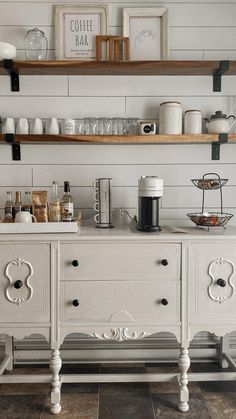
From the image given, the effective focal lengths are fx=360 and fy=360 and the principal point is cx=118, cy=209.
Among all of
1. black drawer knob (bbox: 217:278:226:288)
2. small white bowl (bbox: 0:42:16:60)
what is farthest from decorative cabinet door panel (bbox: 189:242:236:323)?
small white bowl (bbox: 0:42:16:60)

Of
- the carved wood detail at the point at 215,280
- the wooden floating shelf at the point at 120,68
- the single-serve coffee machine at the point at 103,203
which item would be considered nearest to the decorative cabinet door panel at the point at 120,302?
the carved wood detail at the point at 215,280

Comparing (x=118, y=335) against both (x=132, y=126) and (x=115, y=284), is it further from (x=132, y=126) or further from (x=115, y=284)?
(x=132, y=126)

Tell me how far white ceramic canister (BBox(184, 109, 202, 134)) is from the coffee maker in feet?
1.40

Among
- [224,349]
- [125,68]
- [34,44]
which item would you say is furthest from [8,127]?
[224,349]

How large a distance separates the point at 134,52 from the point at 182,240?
3.89 feet

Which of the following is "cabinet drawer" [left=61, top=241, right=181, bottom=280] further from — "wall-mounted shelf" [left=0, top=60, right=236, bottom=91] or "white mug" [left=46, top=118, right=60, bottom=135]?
"wall-mounted shelf" [left=0, top=60, right=236, bottom=91]

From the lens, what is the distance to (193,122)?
2086 mm

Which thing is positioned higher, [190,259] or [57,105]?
[57,105]

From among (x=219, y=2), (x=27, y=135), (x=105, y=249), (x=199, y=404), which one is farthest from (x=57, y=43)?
(x=199, y=404)

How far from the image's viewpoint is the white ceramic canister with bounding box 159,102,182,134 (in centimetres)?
206

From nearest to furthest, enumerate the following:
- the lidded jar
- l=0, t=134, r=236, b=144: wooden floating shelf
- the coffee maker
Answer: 1. the coffee maker
2. l=0, t=134, r=236, b=144: wooden floating shelf
3. the lidded jar

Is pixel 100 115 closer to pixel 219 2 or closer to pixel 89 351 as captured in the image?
pixel 219 2

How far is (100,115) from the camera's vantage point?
7.24ft

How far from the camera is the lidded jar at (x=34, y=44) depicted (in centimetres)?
208
